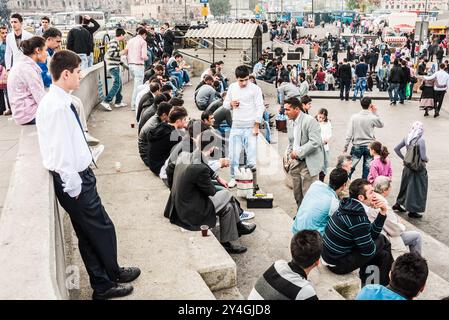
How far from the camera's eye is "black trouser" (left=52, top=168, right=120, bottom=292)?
11.4 ft

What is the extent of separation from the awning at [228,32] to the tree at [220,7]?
125503 mm

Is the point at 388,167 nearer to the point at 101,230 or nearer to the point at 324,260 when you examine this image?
the point at 324,260

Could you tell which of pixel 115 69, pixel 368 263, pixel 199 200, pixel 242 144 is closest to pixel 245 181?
pixel 242 144

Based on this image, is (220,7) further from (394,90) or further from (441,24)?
(394,90)

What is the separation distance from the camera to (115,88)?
12453mm

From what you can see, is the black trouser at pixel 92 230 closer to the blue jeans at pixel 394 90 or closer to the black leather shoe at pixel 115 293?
the black leather shoe at pixel 115 293

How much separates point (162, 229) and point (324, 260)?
71.9 inches

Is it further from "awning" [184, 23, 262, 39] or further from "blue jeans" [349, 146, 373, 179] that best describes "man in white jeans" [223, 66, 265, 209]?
"awning" [184, 23, 262, 39]

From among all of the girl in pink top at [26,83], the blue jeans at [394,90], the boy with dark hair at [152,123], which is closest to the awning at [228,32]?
the blue jeans at [394,90]

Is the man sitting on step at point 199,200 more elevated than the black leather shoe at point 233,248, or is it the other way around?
the man sitting on step at point 199,200

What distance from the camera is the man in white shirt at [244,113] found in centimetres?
758

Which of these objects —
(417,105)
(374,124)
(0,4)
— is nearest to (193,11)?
(0,4)

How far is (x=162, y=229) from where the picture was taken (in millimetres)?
5246

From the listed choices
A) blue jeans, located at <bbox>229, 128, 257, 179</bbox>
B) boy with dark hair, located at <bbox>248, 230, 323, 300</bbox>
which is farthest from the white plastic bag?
boy with dark hair, located at <bbox>248, 230, 323, 300</bbox>
